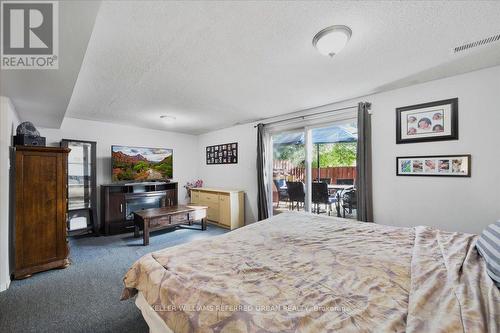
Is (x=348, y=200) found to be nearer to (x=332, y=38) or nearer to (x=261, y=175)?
(x=261, y=175)

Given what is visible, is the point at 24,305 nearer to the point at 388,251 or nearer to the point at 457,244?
the point at 388,251

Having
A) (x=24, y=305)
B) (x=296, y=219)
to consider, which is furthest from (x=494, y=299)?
(x=24, y=305)

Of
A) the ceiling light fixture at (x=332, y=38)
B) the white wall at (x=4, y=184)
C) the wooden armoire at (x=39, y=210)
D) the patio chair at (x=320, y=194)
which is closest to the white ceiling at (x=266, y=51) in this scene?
the ceiling light fixture at (x=332, y=38)

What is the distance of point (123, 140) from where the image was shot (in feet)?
16.2

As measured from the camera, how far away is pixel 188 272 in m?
1.27

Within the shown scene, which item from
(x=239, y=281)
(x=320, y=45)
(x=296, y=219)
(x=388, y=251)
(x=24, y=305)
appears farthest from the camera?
(x=296, y=219)

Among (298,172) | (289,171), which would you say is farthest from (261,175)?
(298,172)

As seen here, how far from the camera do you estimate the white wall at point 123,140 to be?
168 inches

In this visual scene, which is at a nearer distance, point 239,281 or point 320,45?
point 239,281

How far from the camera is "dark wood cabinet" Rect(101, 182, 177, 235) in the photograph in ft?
13.8

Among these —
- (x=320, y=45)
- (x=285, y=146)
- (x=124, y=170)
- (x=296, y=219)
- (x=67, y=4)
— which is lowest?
(x=296, y=219)

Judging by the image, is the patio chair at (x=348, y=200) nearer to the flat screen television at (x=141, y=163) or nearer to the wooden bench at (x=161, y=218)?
the wooden bench at (x=161, y=218)

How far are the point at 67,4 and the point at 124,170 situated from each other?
13.5 ft

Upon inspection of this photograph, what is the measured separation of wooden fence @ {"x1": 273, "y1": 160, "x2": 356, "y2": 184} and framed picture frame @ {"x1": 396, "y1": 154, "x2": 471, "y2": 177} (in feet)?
4.85
